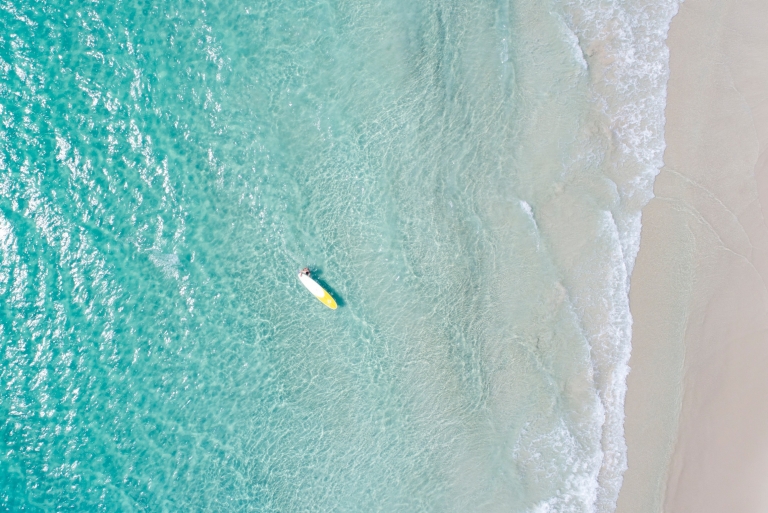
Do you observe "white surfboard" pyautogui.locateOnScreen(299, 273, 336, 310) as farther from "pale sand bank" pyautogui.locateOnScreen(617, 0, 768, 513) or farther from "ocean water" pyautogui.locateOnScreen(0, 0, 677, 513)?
"pale sand bank" pyautogui.locateOnScreen(617, 0, 768, 513)

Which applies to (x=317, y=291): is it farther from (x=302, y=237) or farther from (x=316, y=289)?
(x=302, y=237)

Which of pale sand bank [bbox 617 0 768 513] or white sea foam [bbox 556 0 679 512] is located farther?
white sea foam [bbox 556 0 679 512]

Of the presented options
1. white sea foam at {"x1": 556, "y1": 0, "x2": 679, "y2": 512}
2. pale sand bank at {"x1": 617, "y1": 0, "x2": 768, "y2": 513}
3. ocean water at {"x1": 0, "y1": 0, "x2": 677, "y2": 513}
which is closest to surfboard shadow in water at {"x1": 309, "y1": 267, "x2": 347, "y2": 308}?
ocean water at {"x1": 0, "y1": 0, "x2": 677, "y2": 513}

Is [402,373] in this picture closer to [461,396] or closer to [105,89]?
[461,396]

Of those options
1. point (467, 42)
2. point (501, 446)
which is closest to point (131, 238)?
point (467, 42)

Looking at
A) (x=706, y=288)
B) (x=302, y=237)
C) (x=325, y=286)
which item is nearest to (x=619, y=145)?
(x=706, y=288)

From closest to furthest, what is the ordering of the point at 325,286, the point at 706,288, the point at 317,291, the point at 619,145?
the point at 706,288 < the point at 619,145 < the point at 317,291 < the point at 325,286

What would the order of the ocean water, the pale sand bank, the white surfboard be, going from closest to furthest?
the pale sand bank < the ocean water < the white surfboard
